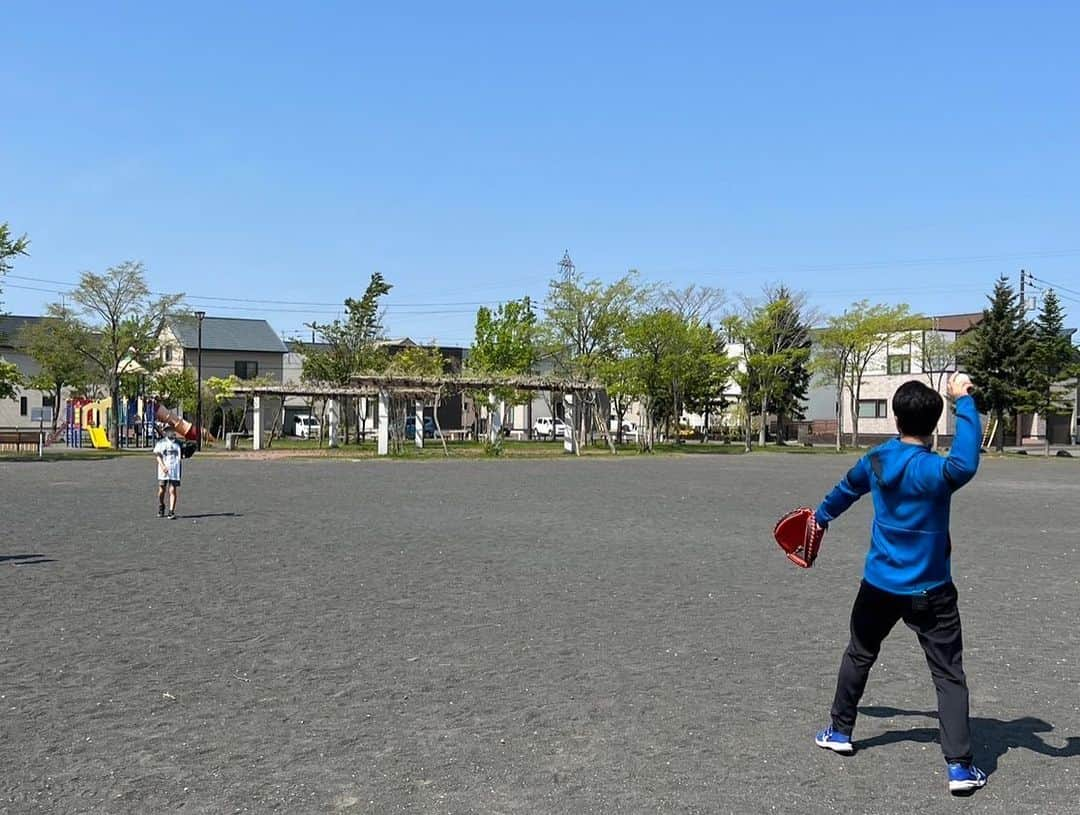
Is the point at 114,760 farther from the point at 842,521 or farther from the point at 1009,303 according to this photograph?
the point at 1009,303

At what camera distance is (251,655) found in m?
6.67

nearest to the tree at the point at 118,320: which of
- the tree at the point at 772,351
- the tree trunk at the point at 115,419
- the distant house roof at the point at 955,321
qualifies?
the tree trunk at the point at 115,419

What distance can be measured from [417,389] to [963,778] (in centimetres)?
3796

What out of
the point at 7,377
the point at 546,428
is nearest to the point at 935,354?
the point at 546,428

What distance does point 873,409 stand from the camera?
68188 mm

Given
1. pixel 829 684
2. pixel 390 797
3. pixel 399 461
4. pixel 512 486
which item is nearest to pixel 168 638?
pixel 390 797

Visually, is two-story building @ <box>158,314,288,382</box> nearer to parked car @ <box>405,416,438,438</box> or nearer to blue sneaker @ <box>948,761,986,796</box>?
parked car @ <box>405,416,438,438</box>

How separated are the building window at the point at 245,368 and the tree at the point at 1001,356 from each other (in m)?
45.2

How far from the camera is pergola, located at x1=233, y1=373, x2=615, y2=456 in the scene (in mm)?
41750

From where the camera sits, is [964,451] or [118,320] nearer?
[964,451]

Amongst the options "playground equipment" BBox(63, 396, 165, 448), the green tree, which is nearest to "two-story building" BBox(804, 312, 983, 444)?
the green tree

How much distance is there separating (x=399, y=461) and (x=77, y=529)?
22.9 m

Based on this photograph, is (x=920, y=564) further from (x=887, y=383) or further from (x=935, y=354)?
(x=887, y=383)

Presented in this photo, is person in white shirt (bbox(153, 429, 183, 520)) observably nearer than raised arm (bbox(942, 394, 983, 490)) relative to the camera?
No
